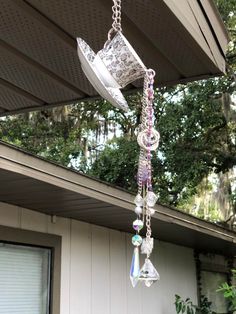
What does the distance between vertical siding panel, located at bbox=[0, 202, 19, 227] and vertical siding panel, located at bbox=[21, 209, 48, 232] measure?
0.09 meters

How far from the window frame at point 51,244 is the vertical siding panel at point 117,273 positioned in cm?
113

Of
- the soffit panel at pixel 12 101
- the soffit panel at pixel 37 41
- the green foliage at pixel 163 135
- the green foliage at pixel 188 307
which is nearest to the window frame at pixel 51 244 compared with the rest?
the soffit panel at pixel 12 101

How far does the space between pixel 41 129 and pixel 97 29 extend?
456 inches

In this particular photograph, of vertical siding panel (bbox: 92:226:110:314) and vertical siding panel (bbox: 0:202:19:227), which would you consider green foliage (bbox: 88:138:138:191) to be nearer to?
vertical siding panel (bbox: 92:226:110:314)

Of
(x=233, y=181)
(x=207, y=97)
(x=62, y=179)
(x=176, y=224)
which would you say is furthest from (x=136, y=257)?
(x=233, y=181)

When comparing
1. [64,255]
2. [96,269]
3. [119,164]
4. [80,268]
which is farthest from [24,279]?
[119,164]

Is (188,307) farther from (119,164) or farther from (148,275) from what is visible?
(148,275)

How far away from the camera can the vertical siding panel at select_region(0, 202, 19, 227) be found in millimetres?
4195

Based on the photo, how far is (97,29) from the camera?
6.01 feet

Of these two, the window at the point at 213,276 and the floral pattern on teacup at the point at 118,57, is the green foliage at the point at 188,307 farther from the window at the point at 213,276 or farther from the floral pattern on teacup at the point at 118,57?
the floral pattern on teacup at the point at 118,57

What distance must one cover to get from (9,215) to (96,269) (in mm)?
1591

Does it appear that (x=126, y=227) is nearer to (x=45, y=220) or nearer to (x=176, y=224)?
(x=176, y=224)

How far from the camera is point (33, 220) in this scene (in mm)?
4590

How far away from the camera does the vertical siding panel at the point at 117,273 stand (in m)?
5.75
